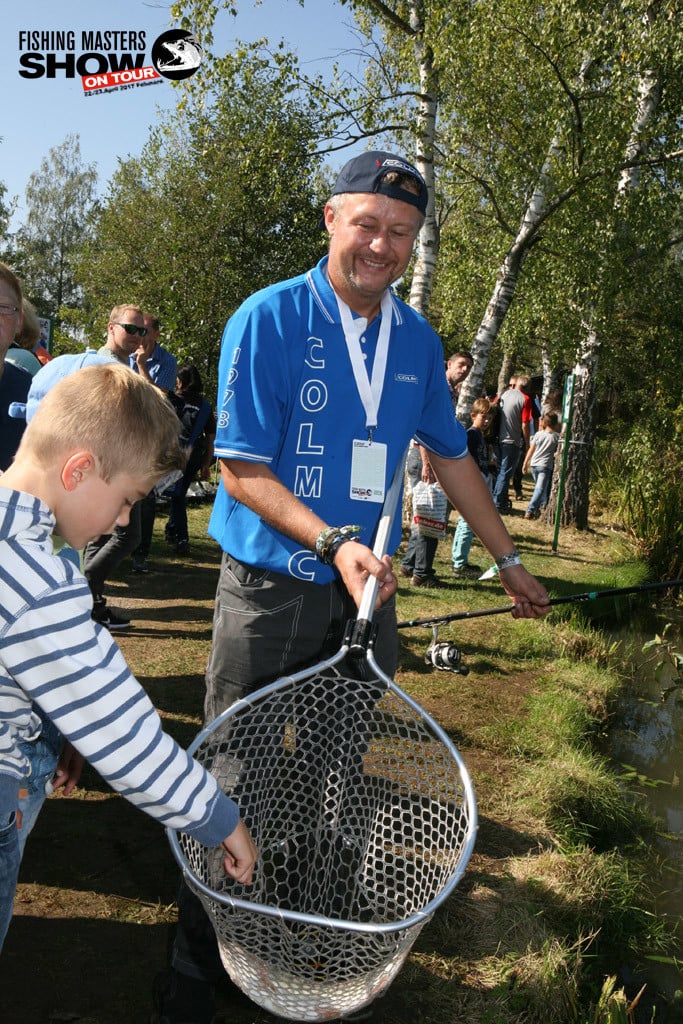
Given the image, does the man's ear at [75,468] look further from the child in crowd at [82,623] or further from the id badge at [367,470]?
the id badge at [367,470]

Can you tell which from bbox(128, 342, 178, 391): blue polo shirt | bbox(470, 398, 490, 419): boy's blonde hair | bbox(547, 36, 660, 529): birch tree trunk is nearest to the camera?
bbox(128, 342, 178, 391): blue polo shirt

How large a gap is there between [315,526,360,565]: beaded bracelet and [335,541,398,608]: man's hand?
0.06ft

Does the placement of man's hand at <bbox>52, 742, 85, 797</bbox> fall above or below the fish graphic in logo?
below

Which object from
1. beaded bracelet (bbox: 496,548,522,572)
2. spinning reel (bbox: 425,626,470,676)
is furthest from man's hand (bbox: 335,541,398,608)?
spinning reel (bbox: 425,626,470,676)

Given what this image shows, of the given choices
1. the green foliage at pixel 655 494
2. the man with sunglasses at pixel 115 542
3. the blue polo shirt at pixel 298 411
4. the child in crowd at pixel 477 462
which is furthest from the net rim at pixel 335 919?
the green foliage at pixel 655 494

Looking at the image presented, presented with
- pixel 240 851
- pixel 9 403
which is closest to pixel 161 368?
pixel 9 403

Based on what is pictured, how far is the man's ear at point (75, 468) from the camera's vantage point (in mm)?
1507

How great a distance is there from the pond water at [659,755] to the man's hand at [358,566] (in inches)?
92.3

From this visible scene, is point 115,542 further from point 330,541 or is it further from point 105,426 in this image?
point 105,426

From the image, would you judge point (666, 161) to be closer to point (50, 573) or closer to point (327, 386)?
point (327, 386)

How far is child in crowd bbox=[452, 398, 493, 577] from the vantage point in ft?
28.2

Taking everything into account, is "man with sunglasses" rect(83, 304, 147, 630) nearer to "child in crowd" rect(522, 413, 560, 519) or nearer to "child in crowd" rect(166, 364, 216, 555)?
"child in crowd" rect(166, 364, 216, 555)

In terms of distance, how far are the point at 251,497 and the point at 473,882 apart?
6.67 ft

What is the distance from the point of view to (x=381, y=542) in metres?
2.19
